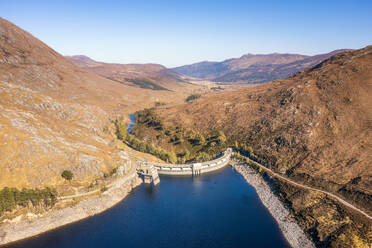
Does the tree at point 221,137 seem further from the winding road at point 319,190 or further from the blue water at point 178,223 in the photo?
the blue water at point 178,223

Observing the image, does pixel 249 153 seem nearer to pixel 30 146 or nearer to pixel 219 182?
pixel 219 182

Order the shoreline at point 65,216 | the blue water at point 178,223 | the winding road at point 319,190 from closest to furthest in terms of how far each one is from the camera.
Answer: the shoreline at point 65,216 < the blue water at point 178,223 < the winding road at point 319,190

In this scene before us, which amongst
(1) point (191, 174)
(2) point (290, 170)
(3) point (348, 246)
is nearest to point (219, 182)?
(1) point (191, 174)

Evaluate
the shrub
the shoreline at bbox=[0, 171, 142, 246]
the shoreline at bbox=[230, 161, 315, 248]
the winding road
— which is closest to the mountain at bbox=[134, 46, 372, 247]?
the winding road

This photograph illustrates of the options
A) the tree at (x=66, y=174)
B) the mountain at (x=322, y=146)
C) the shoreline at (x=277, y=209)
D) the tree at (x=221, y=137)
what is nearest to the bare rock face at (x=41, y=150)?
the tree at (x=66, y=174)

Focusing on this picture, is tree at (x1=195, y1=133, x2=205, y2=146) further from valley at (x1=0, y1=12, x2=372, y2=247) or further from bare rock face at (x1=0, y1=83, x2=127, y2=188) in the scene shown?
bare rock face at (x1=0, y1=83, x2=127, y2=188)
